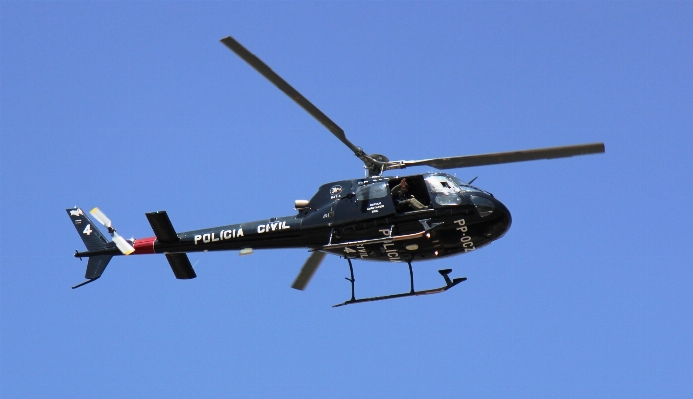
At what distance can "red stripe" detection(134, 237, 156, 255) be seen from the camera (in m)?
16.5

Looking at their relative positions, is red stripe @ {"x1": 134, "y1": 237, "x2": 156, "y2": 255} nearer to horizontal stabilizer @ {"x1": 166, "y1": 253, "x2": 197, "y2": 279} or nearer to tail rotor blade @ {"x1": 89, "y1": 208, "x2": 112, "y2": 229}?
horizontal stabilizer @ {"x1": 166, "y1": 253, "x2": 197, "y2": 279}

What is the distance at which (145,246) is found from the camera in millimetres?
16562

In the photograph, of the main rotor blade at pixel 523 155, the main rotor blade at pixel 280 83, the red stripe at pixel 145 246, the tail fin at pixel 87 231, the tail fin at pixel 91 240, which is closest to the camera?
the main rotor blade at pixel 280 83

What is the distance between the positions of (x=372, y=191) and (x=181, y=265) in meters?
4.27

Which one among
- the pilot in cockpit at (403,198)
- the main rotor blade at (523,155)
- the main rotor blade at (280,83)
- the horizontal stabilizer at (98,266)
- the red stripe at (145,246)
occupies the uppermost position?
the main rotor blade at (280,83)

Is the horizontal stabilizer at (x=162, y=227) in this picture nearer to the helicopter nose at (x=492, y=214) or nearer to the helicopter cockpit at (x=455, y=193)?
the helicopter cockpit at (x=455, y=193)

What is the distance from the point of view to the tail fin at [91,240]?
675 inches

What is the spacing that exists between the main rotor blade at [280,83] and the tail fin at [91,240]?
5.56 metres

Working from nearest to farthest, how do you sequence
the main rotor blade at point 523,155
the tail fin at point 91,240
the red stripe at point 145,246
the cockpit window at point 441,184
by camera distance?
the main rotor blade at point 523,155 → the cockpit window at point 441,184 → the red stripe at point 145,246 → the tail fin at point 91,240

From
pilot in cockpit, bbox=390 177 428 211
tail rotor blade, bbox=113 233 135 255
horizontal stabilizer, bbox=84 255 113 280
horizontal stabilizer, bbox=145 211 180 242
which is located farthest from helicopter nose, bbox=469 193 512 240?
horizontal stabilizer, bbox=84 255 113 280

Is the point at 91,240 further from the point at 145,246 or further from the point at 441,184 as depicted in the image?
the point at 441,184

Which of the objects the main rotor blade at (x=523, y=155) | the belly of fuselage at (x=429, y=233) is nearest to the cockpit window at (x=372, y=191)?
the belly of fuselage at (x=429, y=233)

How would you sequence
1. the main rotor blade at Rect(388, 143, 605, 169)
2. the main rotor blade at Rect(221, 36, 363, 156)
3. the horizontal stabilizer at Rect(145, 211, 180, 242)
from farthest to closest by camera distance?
the horizontal stabilizer at Rect(145, 211, 180, 242) → the main rotor blade at Rect(388, 143, 605, 169) → the main rotor blade at Rect(221, 36, 363, 156)

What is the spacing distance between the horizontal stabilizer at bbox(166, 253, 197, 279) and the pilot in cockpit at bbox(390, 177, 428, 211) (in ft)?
14.5
